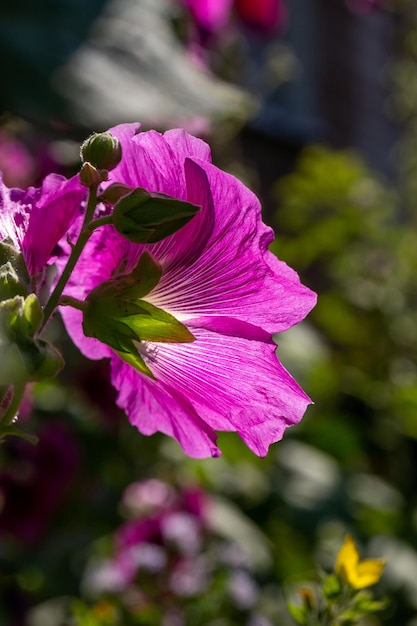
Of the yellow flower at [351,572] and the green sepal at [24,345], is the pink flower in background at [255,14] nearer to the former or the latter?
the yellow flower at [351,572]

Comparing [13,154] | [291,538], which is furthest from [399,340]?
[13,154]

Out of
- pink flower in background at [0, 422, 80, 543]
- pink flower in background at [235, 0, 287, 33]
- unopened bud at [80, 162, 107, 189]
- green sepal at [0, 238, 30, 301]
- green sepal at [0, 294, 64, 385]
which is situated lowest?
pink flower in background at [0, 422, 80, 543]

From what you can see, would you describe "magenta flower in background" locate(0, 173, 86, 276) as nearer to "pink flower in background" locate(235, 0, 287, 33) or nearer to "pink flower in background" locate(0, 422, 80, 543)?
"pink flower in background" locate(0, 422, 80, 543)

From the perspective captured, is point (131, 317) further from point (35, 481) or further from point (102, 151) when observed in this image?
point (35, 481)

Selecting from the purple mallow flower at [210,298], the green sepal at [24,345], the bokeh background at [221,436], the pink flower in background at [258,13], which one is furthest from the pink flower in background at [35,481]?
the green sepal at [24,345]

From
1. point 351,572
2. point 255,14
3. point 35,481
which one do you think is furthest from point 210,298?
point 255,14

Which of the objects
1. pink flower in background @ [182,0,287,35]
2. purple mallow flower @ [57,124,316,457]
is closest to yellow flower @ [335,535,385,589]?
purple mallow flower @ [57,124,316,457]

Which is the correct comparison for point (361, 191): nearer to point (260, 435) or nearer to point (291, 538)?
point (291, 538)
